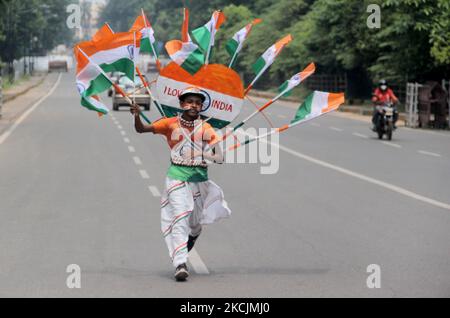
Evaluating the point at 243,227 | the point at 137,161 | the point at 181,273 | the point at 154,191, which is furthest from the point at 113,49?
the point at 137,161

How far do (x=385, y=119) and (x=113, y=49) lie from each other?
20283 millimetres

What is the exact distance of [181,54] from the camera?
852cm

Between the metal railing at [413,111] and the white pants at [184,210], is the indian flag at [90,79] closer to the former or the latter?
the white pants at [184,210]

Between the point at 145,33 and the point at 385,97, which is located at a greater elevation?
the point at 145,33

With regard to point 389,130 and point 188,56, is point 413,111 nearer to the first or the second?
point 389,130

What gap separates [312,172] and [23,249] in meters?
9.34

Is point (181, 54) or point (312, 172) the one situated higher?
point (181, 54)

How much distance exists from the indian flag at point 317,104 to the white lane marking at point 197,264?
147cm

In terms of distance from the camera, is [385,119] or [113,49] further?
[385,119]

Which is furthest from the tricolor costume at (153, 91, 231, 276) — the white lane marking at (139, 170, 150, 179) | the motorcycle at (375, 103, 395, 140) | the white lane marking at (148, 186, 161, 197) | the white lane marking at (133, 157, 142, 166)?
the motorcycle at (375, 103, 395, 140)

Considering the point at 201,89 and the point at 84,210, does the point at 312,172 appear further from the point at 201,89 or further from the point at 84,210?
the point at 201,89

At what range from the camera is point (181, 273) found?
8172mm

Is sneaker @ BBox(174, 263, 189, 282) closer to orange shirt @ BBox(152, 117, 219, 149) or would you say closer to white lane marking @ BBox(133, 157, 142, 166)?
orange shirt @ BBox(152, 117, 219, 149)
